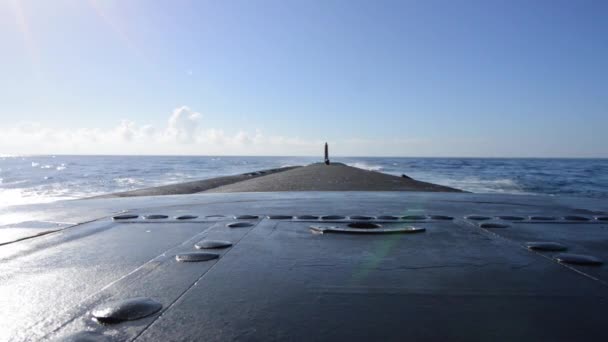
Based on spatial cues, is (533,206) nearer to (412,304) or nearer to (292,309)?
(412,304)

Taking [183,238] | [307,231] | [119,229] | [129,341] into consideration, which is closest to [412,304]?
[129,341]

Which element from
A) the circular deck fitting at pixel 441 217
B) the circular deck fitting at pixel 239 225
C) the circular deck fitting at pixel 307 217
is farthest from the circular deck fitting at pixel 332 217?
the circular deck fitting at pixel 441 217

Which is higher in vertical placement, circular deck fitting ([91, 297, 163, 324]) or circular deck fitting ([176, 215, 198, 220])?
circular deck fitting ([91, 297, 163, 324])

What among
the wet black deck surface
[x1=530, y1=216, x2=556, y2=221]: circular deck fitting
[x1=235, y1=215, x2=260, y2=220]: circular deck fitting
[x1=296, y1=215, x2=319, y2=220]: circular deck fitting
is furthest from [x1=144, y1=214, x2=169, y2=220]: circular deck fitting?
[x1=530, y1=216, x2=556, y2=221]: circular deck fitting

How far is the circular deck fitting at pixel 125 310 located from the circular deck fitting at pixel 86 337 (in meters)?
0.13

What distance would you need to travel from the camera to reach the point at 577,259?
9.39 feet

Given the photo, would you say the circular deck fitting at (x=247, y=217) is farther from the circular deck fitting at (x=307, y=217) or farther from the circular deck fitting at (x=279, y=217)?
the circular deck fitting at (x=307, y=217)

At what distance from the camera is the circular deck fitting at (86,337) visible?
166 cm

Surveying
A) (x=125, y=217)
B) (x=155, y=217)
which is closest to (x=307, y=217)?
(x=155, y=217)

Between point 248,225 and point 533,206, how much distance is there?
16.3ft

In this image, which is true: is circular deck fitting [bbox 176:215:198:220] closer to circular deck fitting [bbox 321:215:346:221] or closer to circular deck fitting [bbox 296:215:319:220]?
circular deck fitting [bbox 296:215:319:220]

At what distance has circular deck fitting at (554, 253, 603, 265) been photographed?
9.28ft

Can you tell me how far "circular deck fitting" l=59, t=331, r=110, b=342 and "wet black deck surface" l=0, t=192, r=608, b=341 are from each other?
0.04ft

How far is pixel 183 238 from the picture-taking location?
3787mm
